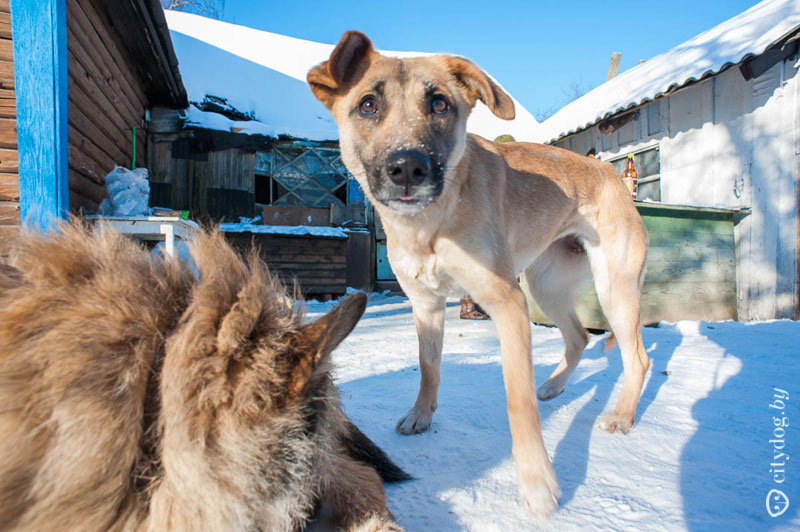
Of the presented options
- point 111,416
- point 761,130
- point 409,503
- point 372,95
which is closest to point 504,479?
point 409,503

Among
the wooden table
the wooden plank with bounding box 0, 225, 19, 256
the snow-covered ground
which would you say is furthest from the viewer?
the wooden table

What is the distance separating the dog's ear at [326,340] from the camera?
2.50 ft

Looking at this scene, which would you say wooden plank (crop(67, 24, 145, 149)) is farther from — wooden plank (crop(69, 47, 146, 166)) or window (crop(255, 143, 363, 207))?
window (crop(255, 143, 363, 207))

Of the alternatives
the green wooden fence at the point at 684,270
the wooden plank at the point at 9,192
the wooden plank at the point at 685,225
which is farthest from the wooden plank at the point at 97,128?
the wooden plank at the point at 685,225

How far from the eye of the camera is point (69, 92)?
4.76 meters

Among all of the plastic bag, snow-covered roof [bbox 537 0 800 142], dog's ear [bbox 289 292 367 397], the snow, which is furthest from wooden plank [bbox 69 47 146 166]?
snow-covered roof [bbox 537 0 800 142]

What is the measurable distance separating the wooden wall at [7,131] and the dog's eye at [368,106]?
3.96m

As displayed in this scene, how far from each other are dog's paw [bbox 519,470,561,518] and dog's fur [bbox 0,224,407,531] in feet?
2.99

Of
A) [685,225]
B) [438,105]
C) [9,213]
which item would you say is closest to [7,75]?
[9,213]

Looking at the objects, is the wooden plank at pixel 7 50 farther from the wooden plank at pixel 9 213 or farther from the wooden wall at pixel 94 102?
the wooden plank at pixel 9 213

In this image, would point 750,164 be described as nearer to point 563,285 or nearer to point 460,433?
point 563,285

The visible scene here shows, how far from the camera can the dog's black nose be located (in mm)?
1654

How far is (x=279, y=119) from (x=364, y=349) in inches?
412

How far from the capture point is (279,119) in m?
12.6
